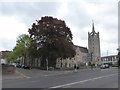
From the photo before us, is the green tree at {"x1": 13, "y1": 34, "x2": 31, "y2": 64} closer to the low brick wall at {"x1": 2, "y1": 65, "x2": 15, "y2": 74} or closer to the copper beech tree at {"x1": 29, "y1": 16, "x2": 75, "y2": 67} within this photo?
the copper beech tree at {"x1": 29, "y1": 16, "x2": 75, "y2": 67}

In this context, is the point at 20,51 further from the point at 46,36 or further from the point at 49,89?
the point at 49,89

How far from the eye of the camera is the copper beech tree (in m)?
80.9

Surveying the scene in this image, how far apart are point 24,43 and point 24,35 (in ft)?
11.1

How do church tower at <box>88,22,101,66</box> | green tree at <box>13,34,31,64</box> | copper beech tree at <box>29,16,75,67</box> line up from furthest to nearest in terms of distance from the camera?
church tower at <box>88,22,101,66</box> → green tree at <box>13,34,31,64</box> → copper beech tree at <box>29,16,75,67</box>

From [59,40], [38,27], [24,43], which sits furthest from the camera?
[24,43]

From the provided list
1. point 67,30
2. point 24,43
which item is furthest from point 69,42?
point 24,43

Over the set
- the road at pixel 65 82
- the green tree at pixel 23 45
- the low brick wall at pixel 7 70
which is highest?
the green tree at pixel 23 45

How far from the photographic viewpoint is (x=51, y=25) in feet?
271

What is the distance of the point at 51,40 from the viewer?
264 ft

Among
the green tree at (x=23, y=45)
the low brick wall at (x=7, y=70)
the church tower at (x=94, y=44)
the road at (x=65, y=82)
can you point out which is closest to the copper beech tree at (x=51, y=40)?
the green tree at (x=23, y=45)

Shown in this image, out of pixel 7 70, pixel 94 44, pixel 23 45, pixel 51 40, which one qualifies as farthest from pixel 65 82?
pixel 94 44

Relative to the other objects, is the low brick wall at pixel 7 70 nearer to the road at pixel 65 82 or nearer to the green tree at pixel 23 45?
the road at pixel 65 82

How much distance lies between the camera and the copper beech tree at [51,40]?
80.9 metres

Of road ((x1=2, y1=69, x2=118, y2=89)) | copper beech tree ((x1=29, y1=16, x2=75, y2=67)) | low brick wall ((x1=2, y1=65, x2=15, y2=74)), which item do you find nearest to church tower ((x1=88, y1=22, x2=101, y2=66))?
copper beech tree ((x1=29, y1=16, x2=75, y2=67))
